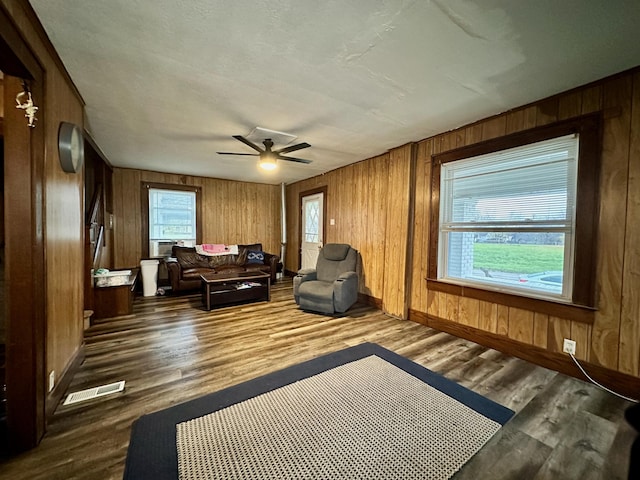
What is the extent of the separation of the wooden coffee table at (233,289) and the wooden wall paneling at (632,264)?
13.0 ft

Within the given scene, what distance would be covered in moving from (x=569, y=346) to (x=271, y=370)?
2629 millimetres

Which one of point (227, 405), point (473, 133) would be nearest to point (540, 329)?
point (473, 133)

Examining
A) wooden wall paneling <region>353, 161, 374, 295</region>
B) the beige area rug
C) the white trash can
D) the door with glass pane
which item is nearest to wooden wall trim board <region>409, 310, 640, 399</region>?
the beige area rug

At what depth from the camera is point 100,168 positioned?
4.27m

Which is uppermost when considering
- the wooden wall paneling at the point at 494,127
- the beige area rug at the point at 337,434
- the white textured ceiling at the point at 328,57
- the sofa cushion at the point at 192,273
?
the white textured ceiling at the point at 328,57

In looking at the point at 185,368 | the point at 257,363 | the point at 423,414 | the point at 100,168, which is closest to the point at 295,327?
the point at 257,363

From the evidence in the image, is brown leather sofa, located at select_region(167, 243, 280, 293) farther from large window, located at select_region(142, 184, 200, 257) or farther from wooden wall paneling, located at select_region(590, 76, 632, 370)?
wooden wall paneling, located at select_region(590, 76, 632, 370)

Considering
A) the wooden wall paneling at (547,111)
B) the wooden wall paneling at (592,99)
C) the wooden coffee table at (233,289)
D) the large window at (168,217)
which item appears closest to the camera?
the wooden wall paneling at (592,99)

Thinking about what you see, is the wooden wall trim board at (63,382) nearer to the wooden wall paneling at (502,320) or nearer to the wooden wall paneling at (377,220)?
the wooden wall paneling at (377,220)

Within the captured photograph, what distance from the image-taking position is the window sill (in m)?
2.19

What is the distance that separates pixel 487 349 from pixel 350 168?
3.42 metres

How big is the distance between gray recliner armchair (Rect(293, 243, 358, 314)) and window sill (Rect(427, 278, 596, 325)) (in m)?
1.18

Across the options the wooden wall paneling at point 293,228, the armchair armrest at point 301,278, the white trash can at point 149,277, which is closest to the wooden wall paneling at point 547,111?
the armchair armrest at point 301,278

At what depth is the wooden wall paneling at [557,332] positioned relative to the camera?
2.28 m
